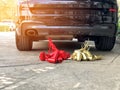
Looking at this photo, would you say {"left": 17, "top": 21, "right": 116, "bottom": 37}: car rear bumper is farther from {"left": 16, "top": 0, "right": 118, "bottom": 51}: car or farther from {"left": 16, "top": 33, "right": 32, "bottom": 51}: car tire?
{"left": 16, "top": 33, "right": 32, "bottom": 51}: car tire

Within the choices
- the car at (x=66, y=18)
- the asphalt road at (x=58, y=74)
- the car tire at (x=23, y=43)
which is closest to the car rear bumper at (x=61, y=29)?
the car at (x=66, y=18)

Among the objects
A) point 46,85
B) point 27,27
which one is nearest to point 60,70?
point 46,85

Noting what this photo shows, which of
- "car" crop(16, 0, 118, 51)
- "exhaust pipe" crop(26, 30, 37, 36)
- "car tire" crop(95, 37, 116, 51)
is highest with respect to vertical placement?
"car" crop(16, 0, 118, 51)

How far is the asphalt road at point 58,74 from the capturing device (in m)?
3.94

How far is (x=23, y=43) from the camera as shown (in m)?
7.09

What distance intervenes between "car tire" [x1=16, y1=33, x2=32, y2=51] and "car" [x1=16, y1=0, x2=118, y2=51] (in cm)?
25

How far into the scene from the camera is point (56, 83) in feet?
13.4

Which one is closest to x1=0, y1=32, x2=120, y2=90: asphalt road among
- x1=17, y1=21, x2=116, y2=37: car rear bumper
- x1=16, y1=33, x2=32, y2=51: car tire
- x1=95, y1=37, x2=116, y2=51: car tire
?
x1=17, y1=21, x2=116, y2=37: car rear bumper

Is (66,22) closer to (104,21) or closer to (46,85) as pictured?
(104,21)

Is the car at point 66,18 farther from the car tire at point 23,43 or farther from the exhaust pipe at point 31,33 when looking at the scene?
the car tire at point 23,43

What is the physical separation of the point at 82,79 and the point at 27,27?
2511 millimetres

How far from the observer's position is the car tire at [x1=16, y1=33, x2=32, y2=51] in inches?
277

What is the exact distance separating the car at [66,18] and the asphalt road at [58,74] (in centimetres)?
73

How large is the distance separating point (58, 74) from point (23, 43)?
2.58 m
